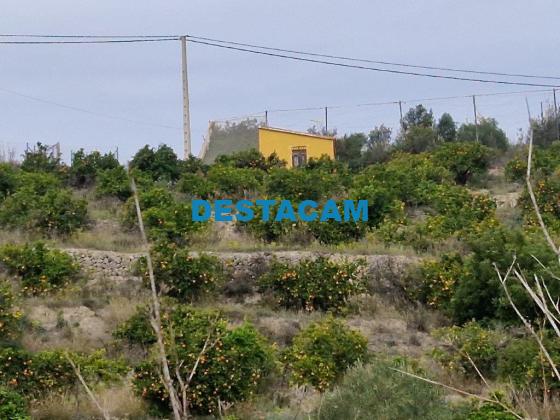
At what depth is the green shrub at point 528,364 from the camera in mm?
10242

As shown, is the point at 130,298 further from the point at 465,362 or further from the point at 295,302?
the point at 465,362

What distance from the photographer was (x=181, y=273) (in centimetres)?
1616

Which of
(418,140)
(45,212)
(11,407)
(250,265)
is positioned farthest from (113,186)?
(11,407)

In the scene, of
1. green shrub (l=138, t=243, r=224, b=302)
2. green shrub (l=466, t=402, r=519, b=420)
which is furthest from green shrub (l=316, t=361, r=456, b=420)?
green shrub (l=138, t=243, r=224, b=302)

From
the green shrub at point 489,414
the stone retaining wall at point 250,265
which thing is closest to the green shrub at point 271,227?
the stone retaining wall at point 250,265

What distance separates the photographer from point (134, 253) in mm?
17906

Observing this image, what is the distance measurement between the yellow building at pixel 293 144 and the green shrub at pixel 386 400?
22.0 meters

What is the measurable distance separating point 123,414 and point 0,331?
10.8ft

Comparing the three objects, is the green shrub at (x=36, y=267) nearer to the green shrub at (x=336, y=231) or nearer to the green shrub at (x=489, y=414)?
the green shrub at (x=336, y=231)

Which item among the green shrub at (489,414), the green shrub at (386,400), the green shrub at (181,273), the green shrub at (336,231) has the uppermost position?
the green shrub at (336,231)

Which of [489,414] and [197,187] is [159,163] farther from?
[489,414]

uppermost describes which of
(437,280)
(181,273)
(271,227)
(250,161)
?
(250,161)

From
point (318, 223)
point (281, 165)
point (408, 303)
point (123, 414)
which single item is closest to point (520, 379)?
point (123, 414)

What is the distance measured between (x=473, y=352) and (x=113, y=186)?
41.7 feet
